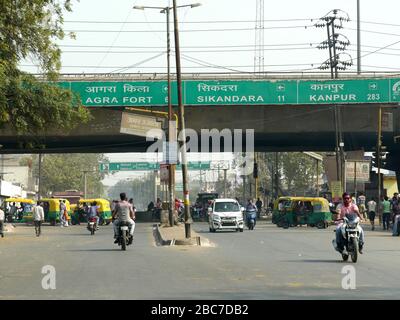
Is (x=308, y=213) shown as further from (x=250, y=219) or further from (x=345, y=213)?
(x=345, y=213)

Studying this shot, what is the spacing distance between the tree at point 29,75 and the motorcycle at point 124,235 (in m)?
4.37

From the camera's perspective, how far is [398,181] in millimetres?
68375

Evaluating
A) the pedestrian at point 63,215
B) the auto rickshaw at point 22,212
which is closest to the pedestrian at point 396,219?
the pedestrian at point 63,215

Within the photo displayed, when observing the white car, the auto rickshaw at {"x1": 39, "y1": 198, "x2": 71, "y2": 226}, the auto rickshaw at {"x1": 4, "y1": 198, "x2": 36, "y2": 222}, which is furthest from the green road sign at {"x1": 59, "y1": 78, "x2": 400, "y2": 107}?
the auto rickshaw at {"x1": 4, "y1": 198, "x2": 36, "y2": 222}

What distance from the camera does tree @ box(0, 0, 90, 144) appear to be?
24.0 meters

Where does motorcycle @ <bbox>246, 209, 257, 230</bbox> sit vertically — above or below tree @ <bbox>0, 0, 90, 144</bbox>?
below

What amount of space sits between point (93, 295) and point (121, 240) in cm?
1251

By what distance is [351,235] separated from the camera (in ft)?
66.4

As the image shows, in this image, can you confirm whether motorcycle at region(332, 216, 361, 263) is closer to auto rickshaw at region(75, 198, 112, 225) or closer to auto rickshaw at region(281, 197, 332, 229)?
auto rickshaw at region(281, 197, 332, 229)

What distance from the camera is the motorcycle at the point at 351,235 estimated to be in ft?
66.3

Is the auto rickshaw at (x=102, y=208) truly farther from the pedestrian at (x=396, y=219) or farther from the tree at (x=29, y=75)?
the tree at (x=29, y=75)

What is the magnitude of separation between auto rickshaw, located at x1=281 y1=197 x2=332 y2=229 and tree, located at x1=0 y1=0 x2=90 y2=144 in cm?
2106

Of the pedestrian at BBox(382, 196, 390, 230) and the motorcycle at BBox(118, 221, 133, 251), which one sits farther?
the pedestrian at BBox(382, 196, 390, 230)

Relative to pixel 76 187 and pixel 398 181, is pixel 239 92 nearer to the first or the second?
pixel 398 181
